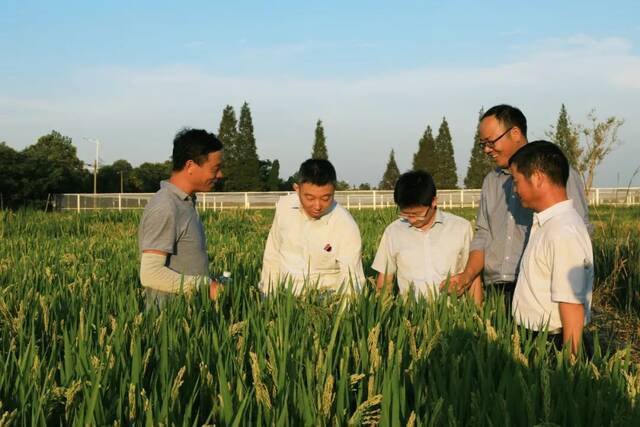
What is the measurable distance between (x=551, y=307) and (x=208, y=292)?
72.8 inches

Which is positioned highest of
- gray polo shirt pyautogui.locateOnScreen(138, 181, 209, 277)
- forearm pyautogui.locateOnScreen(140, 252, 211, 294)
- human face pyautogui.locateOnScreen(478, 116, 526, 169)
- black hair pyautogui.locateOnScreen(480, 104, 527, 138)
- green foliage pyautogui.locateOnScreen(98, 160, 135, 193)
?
green foliage pyautogui.locateOnScreen(98, 160, 135, 193)

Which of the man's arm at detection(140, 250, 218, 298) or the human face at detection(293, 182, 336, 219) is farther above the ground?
the human face at detection(293, 182, 336, 219)

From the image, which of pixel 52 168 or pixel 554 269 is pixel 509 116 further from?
pixel 52 168

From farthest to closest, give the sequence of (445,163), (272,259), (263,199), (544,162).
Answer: (445,163) → (263,199) → (272,259) → (544,162)

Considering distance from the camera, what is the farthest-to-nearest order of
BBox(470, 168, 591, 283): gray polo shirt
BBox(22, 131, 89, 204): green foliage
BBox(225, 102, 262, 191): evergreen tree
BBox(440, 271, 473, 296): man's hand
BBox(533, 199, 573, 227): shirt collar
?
BBox(225, 102, 262, 191): evergreen tree → BBox(22, 131, 89, 204): green foliage → BBox(470, 168, 591, 283): gray polo shirt → BBox(440, 271, 473, 296): man's hand → BBox(533, 199, 573, 227): shirt collar

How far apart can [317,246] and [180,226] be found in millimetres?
875

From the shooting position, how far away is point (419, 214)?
3.91 metres

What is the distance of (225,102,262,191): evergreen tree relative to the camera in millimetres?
57062

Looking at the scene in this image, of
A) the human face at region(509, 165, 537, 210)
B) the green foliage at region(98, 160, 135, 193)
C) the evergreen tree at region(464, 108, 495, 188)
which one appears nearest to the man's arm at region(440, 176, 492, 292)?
the human face at region(509, 165, 537, 210)

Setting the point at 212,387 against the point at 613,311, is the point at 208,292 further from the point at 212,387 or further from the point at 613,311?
the point at 613,311

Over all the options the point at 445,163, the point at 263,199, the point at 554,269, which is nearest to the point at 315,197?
the point at 554,269

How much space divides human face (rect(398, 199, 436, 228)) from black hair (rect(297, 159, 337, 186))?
50 cm

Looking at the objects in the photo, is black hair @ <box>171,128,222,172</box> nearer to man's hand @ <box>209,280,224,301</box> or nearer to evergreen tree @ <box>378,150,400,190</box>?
man's hand @ <box>209,280,224,301</box>

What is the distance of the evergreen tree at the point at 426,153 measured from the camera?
62875 mm
